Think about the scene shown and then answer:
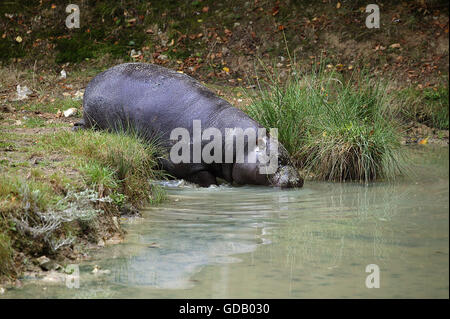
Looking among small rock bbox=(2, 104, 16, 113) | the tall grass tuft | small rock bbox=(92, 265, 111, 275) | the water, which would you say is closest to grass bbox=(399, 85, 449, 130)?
the tall grass tuft

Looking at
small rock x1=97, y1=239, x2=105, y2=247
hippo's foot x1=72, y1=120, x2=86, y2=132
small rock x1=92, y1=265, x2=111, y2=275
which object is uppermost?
hippo's foot x1=72, y1=120, x2=86, y2=132

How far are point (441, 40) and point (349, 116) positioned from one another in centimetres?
548

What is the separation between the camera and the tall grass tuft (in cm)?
734

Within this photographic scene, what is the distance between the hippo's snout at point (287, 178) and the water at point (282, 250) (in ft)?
2.72

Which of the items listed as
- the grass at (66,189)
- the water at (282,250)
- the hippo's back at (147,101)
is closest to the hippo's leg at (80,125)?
the hippo's back at (147,101)

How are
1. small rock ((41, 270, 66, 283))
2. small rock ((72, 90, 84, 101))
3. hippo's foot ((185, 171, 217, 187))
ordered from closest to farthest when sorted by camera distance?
small rock ((41, 270, 66, 283)) → hippo's foot ((185, 171, 217, 187)) → small rock ((72, 90, 84, 101))

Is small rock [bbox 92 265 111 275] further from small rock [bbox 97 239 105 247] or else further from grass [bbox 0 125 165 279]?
small rock [bbox 97 239 105 247]

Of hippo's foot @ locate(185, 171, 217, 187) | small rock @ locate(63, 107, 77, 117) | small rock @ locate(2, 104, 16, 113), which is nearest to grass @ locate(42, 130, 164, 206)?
hippo's foot @ locate(185, 171, 217, 187)

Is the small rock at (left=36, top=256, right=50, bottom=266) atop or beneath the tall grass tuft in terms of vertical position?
beneath

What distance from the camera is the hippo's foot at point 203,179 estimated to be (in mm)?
7430

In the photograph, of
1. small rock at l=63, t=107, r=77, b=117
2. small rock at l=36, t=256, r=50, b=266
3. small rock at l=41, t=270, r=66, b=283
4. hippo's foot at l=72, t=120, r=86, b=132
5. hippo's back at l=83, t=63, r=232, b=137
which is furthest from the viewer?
small rock at l=63, t=107, r=77, b=117

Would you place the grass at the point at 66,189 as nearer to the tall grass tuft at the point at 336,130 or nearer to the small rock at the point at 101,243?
the small rock at the point at 101,243

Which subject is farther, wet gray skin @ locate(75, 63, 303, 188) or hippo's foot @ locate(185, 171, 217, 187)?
hippo's foot @ locate(185, 171, 217, 187)

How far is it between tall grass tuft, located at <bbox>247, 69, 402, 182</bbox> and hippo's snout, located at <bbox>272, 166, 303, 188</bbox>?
445mm
